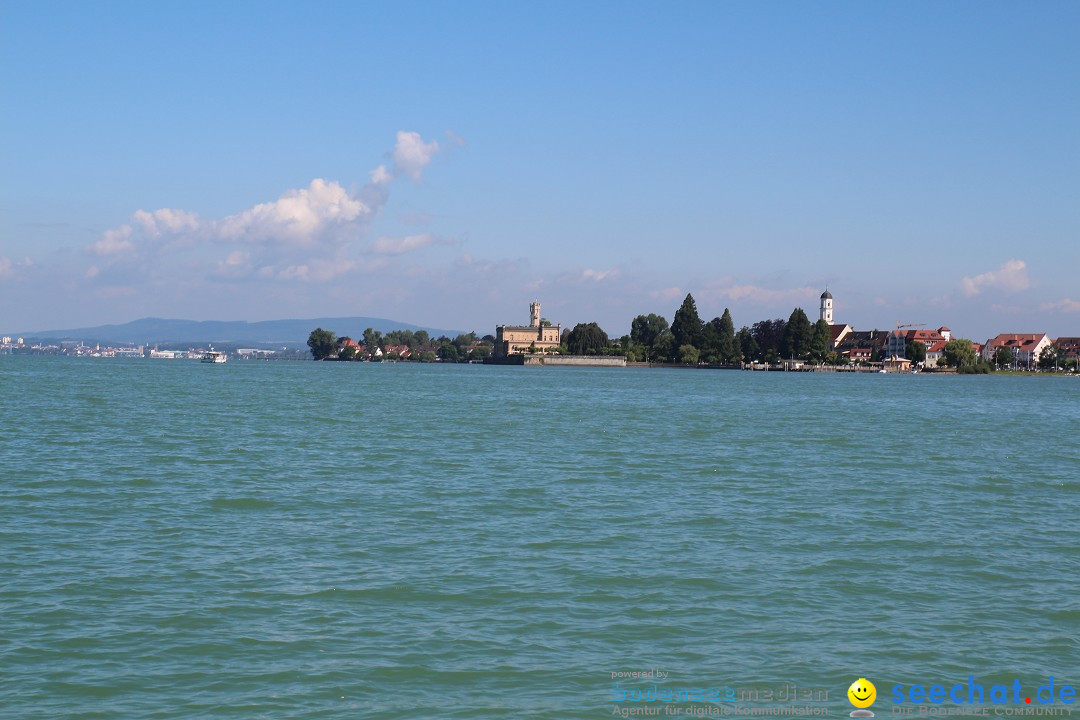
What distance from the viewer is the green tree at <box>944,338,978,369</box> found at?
609ft

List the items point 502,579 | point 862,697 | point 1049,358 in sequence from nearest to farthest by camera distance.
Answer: point 862,697, point 502,579, point 1049,358

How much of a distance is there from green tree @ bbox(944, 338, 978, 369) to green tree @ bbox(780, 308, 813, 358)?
25.4m

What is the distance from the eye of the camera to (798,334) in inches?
7515

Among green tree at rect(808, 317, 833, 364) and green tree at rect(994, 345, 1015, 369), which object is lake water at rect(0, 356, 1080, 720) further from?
green tree at rect(994, 345, 1015, 369)

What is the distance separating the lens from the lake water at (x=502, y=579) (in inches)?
368

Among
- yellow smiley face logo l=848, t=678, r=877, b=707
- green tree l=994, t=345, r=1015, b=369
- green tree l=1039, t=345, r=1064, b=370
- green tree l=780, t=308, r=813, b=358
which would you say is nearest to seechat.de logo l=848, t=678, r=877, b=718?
yellow smiley face logo l=848, t=678, r=877, b=707

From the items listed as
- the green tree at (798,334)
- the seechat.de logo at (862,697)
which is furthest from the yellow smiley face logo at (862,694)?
the green tree at (798,334)

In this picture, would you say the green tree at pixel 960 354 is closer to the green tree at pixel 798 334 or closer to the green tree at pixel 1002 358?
the green tree at pixel 1002 358

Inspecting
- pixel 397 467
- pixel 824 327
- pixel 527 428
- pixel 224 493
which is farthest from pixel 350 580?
pixel 824 327

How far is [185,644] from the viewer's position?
10.2m

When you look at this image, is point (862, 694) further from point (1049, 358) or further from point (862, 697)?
point (1049, 358)

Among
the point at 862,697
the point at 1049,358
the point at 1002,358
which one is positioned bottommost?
the point at 862,697

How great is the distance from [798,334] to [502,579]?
7272 inches

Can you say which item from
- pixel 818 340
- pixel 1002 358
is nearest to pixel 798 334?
pixel 818 340
